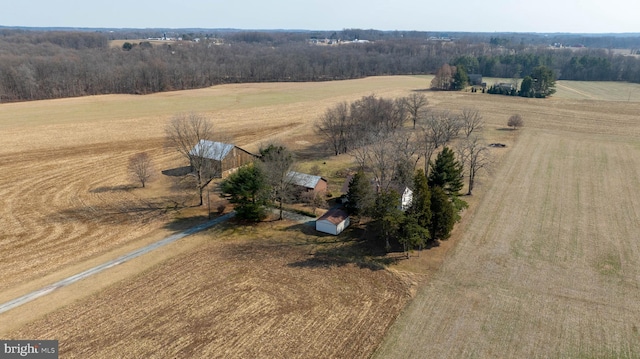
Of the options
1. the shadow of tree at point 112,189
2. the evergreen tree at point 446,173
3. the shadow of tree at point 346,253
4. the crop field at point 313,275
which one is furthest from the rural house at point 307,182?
the shadow of tree at point 112,189

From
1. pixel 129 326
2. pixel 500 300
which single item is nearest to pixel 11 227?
pixel 129 326

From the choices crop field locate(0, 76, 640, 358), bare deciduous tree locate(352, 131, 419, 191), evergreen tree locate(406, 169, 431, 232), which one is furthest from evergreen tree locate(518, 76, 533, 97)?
evergreen tree locate(406, 169, 431, 232)

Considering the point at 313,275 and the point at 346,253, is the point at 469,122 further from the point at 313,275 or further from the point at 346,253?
the point at 313,275

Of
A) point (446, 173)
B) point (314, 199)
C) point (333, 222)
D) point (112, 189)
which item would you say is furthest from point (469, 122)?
point (112, 189)

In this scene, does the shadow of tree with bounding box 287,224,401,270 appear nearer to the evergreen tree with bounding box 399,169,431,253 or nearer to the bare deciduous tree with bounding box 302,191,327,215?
the evergreen tree with bounding box 399,169,431,253

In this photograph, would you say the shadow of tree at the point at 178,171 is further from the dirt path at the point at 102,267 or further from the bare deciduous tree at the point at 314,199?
the bare deciduous tree at the point at 314,199

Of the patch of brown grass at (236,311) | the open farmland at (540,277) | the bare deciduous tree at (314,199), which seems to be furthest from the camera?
the bare deciduous tree at (314,199)

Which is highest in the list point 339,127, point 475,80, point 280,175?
point 475,80
